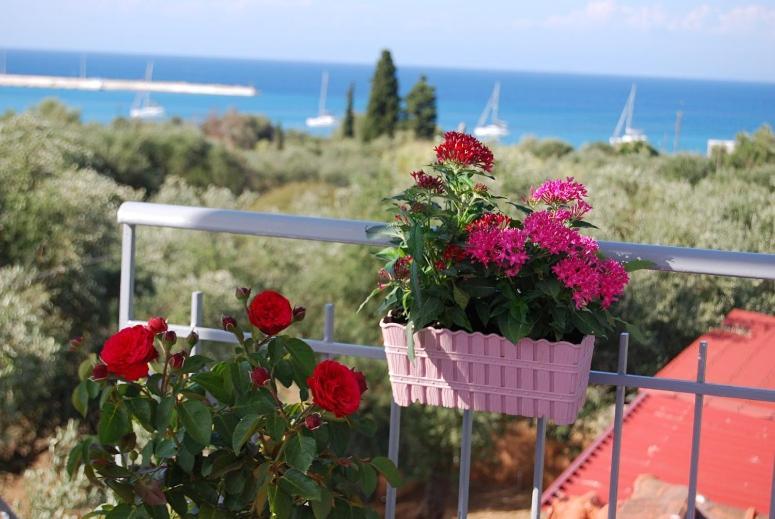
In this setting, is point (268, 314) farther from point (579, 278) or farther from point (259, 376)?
point (579, 278)

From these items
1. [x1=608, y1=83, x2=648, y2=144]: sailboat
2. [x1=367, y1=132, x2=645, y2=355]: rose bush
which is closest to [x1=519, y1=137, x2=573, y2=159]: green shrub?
[x1=608, y1=83, x2=648, y2=144]: sailboat

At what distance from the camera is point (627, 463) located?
4.76 m

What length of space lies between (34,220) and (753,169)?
8.53 meters

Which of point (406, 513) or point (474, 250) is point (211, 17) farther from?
point (474, 250)

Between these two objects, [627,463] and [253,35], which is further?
[253,35]

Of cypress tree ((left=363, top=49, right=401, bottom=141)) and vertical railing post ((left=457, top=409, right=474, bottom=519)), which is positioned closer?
vertical railing post ((left=457, top=409, right=474, bottom=519))

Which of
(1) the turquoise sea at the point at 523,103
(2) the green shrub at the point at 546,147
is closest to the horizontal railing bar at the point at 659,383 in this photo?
(2) the green shrub at the point at 546,147

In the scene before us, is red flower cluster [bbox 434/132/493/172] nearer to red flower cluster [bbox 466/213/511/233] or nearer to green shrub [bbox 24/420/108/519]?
red flower cluster [bbox 466/213/511/233]

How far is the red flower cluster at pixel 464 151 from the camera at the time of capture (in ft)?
4.25

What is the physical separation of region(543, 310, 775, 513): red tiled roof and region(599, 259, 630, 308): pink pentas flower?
0.49m

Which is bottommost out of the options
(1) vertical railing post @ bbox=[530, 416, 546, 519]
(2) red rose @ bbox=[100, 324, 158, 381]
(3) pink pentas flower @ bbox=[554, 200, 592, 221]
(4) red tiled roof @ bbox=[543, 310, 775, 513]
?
(4) red tiled roof @ bbox=[543, 310, 775, 513]

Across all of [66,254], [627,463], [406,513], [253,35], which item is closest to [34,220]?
[66,254]

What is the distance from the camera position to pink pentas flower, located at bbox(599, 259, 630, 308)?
1240mm

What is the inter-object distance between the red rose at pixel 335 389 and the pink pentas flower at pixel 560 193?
0.40m
